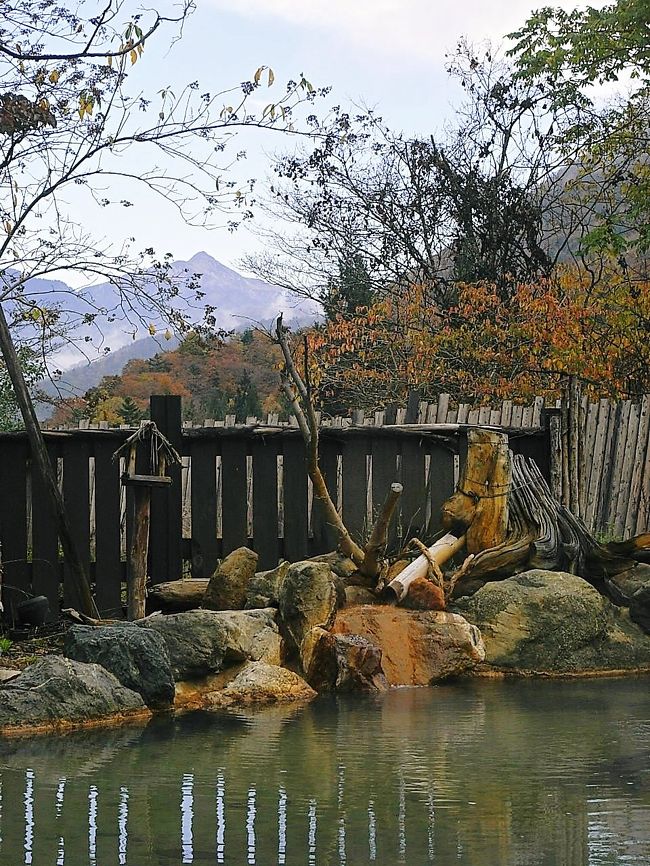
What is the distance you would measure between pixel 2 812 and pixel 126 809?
1.53ft

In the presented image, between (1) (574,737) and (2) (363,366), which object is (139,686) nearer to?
(1) (574,737)

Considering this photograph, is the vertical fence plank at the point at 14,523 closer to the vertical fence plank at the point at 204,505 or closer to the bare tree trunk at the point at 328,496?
the vertical fence plank at the point at 204,505

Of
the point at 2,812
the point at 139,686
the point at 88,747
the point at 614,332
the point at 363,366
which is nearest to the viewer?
the point at 2,812

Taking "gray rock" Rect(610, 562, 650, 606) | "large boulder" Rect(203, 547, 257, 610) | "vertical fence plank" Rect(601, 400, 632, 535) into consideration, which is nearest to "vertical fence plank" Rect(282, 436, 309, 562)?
"large boulder" Rect(203, 547, 257, 610)

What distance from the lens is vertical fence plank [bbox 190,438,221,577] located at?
363 inches

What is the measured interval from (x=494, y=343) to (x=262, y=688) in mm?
10825

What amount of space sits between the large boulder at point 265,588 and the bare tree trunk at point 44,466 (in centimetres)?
115

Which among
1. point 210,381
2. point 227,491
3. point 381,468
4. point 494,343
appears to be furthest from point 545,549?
point 210,381

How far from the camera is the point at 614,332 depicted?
1553 cm

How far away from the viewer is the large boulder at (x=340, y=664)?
7426 millimetres

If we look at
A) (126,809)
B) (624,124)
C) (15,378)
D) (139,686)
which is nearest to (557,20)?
(624,124)

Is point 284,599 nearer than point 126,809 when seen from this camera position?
No

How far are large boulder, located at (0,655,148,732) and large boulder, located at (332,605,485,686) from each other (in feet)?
5.88

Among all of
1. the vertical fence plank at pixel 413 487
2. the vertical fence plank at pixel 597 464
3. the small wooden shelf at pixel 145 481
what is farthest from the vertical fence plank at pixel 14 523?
the vertical fence plank at pixel 597 464
